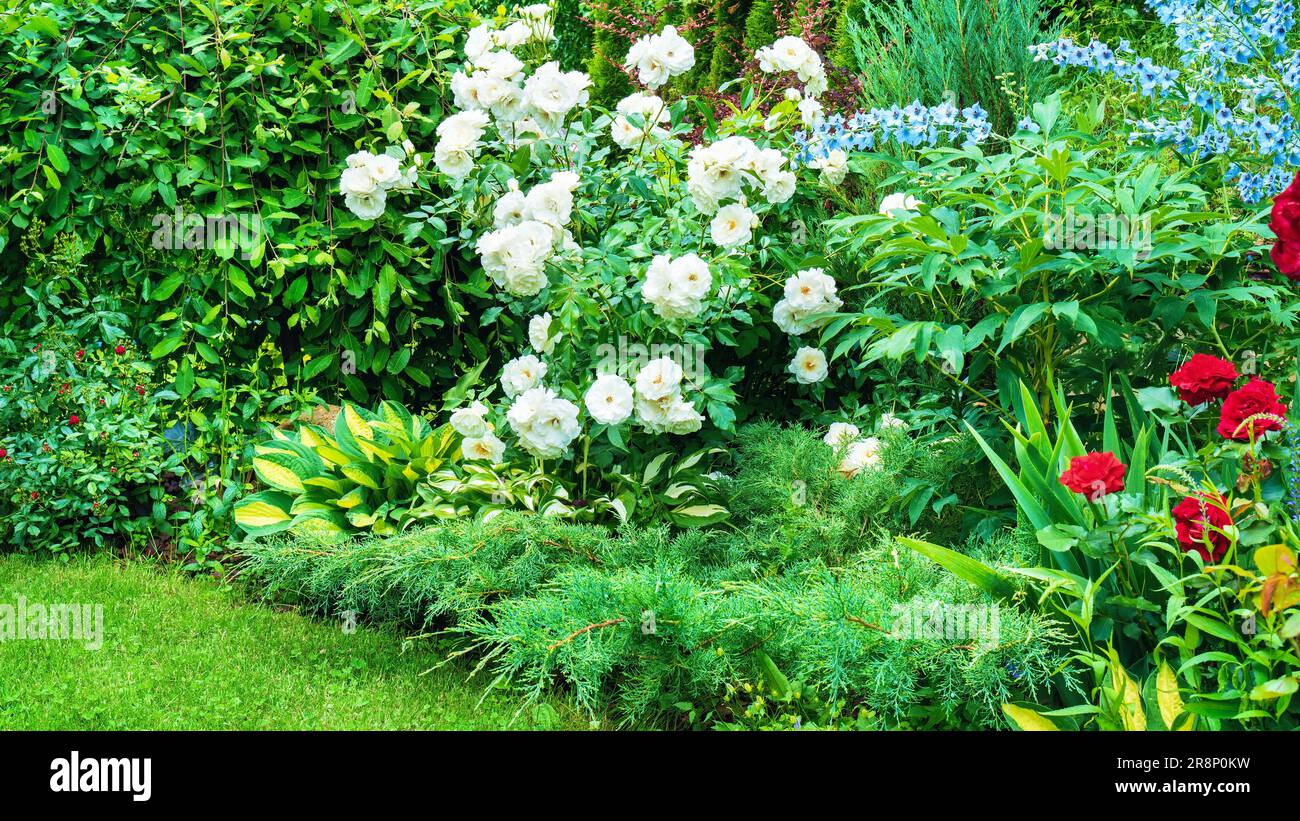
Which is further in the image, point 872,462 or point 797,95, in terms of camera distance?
point 797,95

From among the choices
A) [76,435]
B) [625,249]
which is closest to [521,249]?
[625,249]

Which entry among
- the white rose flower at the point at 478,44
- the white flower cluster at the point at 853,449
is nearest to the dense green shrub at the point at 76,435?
the white rose flower at the point at 478,44

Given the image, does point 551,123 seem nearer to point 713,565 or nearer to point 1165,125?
point 713,565

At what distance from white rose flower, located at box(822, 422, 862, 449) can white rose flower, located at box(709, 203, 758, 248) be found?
2.43 feet

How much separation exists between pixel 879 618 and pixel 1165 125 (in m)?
1.80

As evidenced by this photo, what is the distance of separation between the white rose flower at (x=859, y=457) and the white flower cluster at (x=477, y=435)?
1.17m

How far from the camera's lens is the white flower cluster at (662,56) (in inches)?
159

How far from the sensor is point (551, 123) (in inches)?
158

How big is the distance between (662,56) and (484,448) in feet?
4.93

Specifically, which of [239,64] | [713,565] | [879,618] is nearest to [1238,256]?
[879,618]

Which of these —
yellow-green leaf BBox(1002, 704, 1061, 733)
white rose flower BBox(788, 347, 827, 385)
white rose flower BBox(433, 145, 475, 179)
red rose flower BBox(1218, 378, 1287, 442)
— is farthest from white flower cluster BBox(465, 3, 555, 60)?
yellow-green leaf BBox(1002, 704, 1061, 733)

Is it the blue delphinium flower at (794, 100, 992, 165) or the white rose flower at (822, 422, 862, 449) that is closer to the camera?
the blue delphinium flower at (794, 100, 992, 165)

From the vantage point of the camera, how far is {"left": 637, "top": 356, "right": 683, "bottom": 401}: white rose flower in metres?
3.61

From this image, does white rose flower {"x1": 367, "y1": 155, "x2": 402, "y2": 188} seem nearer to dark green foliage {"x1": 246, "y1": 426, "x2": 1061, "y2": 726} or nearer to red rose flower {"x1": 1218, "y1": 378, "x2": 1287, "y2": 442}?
dark green foliage {"x1": 246, "y1": 426, "x2": 1061, "y2": 726}
